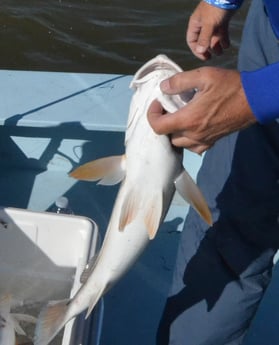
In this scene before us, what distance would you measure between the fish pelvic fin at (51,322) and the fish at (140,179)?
84 mm

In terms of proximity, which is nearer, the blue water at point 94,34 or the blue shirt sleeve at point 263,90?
the blue shirt sleeve at point 263,90

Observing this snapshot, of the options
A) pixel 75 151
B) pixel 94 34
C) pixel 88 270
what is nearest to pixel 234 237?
pixel 88 270

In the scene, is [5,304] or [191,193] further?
[5,304]

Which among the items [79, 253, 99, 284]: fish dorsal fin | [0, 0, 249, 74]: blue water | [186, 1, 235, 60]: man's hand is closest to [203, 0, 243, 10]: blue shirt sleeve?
[186, 1, 235, 60]: man's hand

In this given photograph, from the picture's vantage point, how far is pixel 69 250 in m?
2.22

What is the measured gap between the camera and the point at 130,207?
1.72m

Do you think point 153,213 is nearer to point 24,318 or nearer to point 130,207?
point 130,207

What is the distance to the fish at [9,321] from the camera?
1.97 m

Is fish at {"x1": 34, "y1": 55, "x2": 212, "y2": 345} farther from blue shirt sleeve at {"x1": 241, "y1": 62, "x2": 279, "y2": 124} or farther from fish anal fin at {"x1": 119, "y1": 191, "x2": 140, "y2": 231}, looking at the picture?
blue shirt sleeve at {"x1": 241, "y1": 62, "x2": 279, "y2": 124}

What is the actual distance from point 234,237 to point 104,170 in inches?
22.0

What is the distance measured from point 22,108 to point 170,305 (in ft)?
3.66

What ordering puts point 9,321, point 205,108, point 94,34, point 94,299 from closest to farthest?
point 205,108, point 94,299, point 9,321, point 94,34

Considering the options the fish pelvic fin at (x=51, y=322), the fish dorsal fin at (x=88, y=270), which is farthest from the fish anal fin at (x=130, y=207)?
the fish pelvic fin at (x=51, y=322)

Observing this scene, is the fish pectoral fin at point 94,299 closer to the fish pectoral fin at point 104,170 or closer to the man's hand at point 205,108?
the fish pectoral fin at point 104,170
